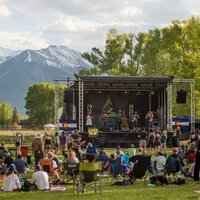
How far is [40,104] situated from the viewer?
292 ft

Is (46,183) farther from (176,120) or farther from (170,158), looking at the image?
(176,120)

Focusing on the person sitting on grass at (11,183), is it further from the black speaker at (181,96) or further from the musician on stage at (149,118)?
the black speaker at (181,96)

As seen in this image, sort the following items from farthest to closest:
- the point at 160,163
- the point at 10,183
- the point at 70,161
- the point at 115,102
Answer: the point at 115,102 → the point at 160,163 → the point at 70,161 → the point at 10,183

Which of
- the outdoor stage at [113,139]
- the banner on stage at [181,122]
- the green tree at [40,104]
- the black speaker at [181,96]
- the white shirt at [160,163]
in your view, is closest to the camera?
the white shirt at [160,163]

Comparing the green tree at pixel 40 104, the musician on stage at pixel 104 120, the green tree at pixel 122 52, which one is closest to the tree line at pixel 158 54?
the green tree at pixel 122 52

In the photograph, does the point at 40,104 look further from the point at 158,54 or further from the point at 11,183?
the point at 11,183

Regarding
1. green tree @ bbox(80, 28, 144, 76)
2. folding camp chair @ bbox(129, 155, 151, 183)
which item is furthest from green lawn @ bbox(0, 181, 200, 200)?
green tree @ bbox(80, 28, 144, 76)

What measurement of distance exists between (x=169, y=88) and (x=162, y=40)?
55.2 ft

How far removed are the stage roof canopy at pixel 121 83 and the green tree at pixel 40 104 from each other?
5354 centimetres

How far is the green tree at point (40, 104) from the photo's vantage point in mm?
86125

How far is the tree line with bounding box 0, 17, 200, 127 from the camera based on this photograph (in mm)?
38500

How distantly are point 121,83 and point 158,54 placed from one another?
43.1 feet

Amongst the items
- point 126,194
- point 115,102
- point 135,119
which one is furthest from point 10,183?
point 115,102

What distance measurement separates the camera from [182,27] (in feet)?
136
